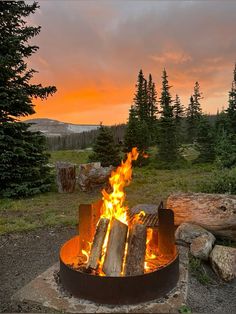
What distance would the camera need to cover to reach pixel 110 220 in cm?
509

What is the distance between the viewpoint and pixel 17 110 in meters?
12.9

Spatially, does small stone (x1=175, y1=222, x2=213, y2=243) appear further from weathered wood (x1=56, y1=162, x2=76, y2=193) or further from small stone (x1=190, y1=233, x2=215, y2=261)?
weathered wood (x1=56, y1=162, x2=76, y2=193)

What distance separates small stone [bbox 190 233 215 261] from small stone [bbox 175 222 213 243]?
15cm

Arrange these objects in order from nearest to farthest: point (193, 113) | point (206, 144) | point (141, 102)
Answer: point (206, 144), point (141, 102), point (193, 113)

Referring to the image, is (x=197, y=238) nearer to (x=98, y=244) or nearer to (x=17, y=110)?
(x=98, y=244)

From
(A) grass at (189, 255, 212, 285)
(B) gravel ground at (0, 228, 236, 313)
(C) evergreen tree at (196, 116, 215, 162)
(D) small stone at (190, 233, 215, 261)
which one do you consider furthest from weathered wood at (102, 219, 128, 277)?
(C) evergreen tree at (196, 116, 215, 162)

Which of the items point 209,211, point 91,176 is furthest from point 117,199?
point 91,176

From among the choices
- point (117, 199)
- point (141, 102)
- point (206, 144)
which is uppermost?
point (141, 102)

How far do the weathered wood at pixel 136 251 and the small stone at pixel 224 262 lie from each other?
1904 millimetres

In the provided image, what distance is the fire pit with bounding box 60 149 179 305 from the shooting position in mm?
4234

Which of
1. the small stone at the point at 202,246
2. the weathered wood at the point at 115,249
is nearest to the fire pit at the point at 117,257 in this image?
the weathered wood at the point at 115,249

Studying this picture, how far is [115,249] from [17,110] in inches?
377

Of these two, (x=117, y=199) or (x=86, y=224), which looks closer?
(x=86, y=224)

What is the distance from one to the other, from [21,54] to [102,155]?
6808mm
